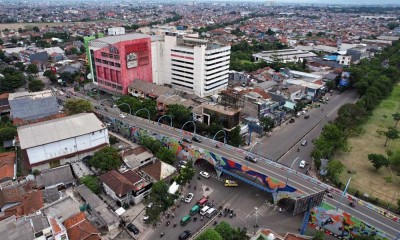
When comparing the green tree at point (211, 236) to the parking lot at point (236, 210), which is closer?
the green tree at point (211, 236)

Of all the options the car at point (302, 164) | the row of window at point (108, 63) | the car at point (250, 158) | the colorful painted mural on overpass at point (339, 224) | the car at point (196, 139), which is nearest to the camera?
the colorful painted mural on overpass at point (339, 224)

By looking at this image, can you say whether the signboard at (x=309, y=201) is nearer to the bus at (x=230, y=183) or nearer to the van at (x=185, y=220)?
the bus at (x=230, y=183)

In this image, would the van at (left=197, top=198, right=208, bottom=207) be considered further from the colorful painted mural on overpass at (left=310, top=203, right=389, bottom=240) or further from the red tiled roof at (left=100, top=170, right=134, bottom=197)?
the colorful painted mural on overpass at (left=310, top=203, right=389, bottom=240)

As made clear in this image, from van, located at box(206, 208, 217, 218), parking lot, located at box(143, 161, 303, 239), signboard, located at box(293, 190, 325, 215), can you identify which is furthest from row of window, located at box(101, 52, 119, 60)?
signboard, located at box(293, 190, 325, 215)

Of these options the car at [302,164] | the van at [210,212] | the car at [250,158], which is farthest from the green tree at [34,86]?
the car at [302,164]

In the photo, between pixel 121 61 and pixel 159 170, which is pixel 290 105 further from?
pixel 121 61

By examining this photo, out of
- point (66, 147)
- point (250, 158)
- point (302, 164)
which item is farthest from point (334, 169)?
point (66, 147)
